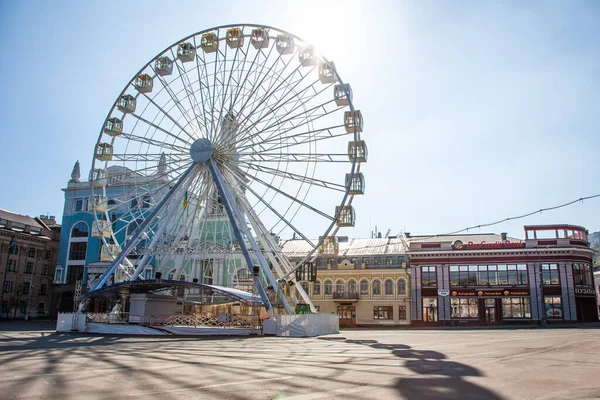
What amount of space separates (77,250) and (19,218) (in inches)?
443

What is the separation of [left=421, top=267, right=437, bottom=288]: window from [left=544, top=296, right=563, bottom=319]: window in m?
12.6

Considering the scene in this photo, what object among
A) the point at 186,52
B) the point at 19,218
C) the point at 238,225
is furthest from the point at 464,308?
the point at 19,218

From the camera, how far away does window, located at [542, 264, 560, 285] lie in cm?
6191

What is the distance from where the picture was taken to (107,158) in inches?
1688

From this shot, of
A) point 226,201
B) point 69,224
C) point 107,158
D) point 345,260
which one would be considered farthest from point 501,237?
point 69,224

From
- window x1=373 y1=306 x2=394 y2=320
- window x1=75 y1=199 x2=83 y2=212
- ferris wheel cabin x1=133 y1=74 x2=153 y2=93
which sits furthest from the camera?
window x1=75 y1=199 x2=83 y2=212

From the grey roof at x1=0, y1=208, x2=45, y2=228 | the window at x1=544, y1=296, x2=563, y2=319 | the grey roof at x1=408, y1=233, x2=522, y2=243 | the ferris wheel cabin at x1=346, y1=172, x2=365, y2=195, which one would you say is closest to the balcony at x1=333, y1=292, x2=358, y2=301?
the grey roof at x1=408, y1=233, x2=522, y2=243

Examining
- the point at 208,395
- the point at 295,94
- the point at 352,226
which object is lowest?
the point at 208,395

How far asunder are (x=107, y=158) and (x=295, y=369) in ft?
108

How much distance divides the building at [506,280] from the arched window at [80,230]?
44083mm

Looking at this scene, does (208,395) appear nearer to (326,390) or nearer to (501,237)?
(326,390)

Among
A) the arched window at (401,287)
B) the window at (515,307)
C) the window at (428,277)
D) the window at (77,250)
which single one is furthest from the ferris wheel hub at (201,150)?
the window at (515,307)

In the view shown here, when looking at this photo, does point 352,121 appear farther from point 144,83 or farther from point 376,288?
point 376,288

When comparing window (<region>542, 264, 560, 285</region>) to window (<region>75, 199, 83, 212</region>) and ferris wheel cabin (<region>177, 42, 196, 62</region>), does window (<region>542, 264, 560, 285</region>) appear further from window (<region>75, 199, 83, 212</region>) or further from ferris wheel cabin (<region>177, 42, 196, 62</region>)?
window (<region>75, 199, 83, 212</region>)
